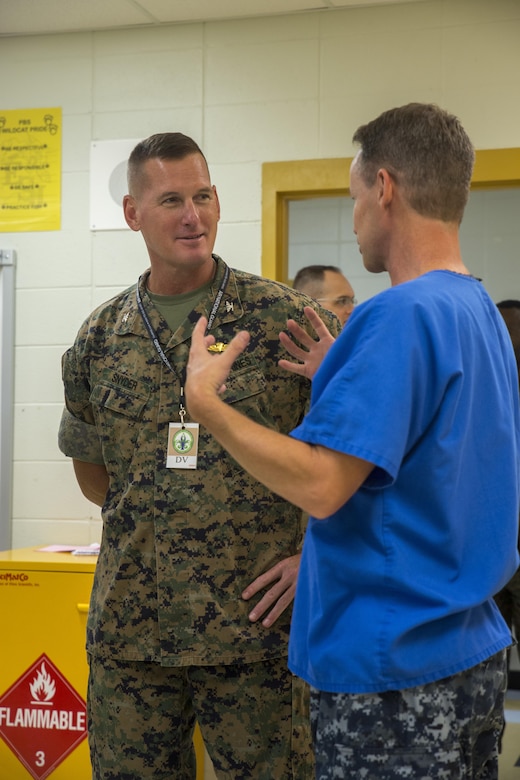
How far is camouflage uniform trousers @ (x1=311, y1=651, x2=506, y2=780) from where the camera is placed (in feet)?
4.07

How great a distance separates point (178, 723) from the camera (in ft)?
6.55

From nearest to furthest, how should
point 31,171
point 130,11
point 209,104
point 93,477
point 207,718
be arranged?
point 207,718
point 93,477
point 130,11
point 209,104
point 31,171

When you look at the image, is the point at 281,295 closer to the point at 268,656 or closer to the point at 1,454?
the point at 268,656

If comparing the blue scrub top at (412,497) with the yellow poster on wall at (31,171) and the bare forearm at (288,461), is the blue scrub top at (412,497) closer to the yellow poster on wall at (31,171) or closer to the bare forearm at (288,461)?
the bare forearm at (288,461)

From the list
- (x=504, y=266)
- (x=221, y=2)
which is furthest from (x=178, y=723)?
(x=504, y=266)

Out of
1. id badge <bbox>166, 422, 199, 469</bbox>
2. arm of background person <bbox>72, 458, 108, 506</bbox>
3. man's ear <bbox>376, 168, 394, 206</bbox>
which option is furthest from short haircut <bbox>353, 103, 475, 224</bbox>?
arm of background person <bbox>72, 458, 108, 506</bbox>

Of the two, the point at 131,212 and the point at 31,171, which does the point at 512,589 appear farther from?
the point at 31,171

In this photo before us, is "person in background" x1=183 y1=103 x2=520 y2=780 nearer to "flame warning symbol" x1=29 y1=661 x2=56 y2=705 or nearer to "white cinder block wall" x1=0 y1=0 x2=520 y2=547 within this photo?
"flame warning symbol" x1=29 y1=661 x2=56 y2=705

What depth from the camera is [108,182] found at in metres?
3.82

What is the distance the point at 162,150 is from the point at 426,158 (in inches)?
37.1

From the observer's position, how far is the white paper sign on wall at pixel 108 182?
3805 mm

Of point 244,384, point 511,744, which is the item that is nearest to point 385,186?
point 244,384

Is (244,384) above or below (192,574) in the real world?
above

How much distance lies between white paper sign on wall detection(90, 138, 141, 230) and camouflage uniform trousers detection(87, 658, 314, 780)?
2222mm
